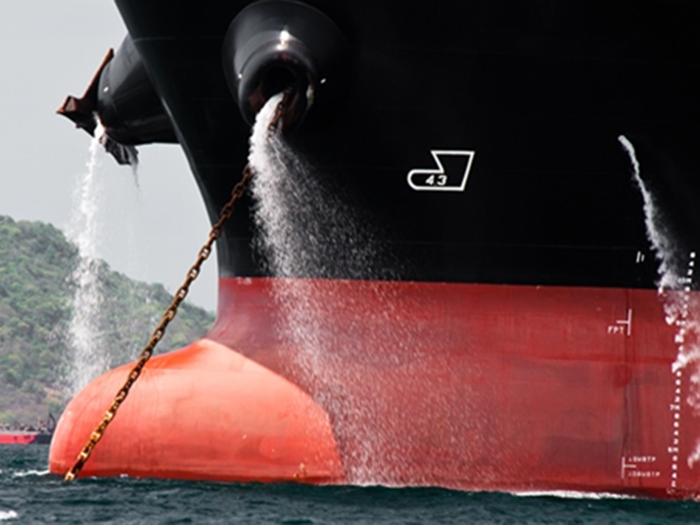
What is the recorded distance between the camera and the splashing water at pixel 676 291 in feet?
52.8

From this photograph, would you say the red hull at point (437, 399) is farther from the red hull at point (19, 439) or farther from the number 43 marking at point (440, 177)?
the red hull at point (19, 439)

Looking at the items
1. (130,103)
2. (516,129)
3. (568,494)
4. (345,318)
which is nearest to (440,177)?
(516,129)

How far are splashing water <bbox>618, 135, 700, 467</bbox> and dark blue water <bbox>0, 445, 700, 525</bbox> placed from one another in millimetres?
1383

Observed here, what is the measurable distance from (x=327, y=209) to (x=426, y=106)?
135 centimetres

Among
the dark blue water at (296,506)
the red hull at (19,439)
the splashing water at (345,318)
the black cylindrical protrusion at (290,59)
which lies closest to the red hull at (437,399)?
the splashing water at (345,318)

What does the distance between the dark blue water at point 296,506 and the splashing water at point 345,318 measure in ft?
2.34

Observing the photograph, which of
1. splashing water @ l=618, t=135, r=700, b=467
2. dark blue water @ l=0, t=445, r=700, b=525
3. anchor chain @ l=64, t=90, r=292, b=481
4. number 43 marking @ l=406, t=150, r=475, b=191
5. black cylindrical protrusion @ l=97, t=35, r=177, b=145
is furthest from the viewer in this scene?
black cylindrical protrusion @ l=97, t=35, r=177, b=145

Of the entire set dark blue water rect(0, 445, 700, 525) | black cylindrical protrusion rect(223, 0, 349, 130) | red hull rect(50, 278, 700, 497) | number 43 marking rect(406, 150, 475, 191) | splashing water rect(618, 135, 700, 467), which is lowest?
dark blue water rect(0, 445, 700, 525)

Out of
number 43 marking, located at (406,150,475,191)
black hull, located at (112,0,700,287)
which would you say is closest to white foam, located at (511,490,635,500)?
black hull, located at (112,0,700,287)

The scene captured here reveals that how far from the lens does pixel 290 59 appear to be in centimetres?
1520

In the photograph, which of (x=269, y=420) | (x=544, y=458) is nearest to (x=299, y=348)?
(x=269, y=420)

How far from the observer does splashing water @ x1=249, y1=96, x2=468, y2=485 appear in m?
15.7

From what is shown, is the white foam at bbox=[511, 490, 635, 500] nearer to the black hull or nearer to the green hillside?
the black hull

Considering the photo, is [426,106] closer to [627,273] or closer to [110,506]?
[627,273]
